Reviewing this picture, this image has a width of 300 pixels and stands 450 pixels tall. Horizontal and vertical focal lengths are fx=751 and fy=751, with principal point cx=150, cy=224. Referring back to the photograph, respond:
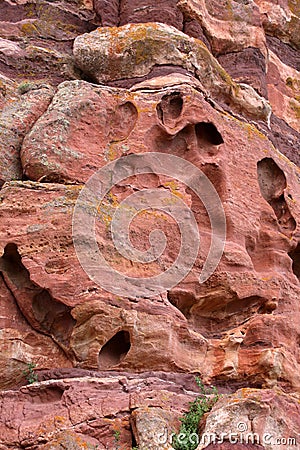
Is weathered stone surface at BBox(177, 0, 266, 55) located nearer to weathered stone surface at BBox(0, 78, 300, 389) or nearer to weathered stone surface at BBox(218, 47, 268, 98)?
weathered stone surface at BBox(218, 47, 268, 98)

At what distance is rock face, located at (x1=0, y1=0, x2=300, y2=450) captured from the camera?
8.73 metres

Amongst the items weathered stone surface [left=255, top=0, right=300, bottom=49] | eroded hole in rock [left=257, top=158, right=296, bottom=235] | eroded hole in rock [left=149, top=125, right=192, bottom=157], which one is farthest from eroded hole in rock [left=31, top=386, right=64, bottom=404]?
weathered stone surface [left=255, top=0, right=300, bottom=49]

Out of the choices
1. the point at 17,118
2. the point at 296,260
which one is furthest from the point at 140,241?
the point at 296,260

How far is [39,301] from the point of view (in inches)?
391

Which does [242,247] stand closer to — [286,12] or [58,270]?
[58,270]

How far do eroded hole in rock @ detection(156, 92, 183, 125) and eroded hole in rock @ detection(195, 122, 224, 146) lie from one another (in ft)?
1.37

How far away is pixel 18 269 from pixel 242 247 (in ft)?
11.6

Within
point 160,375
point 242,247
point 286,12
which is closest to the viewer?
point 160,375

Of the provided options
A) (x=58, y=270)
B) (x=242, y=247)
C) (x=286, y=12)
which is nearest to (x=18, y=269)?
(x=58, y=270)

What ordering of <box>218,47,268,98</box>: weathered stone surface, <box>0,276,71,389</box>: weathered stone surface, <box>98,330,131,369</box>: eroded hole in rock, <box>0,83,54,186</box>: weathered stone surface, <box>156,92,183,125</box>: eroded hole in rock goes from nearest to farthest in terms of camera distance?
<box>0,276,71,389</box>: weathered stone surface, <box>98,330,131,369</box>: eroded hole in rock, <box>0,83,54,186</box>: weathered stone surface, <box>156,92,183,125</box>: eroded hole in rock, <box>218,47,268,98</box>: weathered stone surface

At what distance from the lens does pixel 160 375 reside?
372 inches

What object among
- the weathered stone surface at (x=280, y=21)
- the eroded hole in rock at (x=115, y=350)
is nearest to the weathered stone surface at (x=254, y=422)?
the eroded hole in rock at (x=115, y=350)

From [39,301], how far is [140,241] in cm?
161

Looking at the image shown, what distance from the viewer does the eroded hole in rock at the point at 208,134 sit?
40.2 feet
